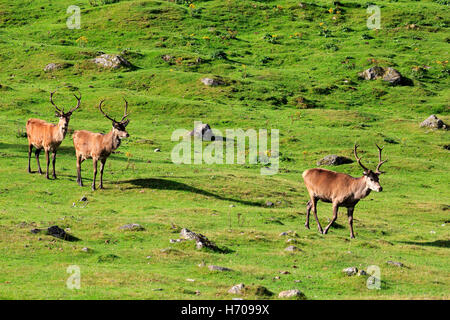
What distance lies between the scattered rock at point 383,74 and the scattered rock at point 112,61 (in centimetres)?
2581

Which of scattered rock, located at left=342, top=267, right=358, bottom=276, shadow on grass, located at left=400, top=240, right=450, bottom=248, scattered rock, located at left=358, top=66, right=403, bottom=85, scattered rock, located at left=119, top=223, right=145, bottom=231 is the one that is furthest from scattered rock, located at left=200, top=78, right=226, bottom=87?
scattered rock, located at left=342, top=267, right=358, bottom=276

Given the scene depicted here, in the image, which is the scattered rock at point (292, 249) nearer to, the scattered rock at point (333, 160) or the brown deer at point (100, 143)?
the brown deer at point (100, 143)

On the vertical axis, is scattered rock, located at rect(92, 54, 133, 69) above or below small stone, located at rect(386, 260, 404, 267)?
above

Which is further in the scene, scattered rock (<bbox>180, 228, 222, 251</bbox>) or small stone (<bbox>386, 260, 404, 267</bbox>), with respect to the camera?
scattered rock (<bbox>180, 228, 222, 251</bbox>)

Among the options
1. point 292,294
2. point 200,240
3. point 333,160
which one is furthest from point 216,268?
point 333,160

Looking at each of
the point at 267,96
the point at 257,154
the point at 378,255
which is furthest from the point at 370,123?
the point at 378,255

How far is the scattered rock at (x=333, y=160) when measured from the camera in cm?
4144

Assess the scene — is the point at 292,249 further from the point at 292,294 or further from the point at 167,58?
the point at 167,58

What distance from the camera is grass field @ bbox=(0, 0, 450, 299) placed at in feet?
58.6

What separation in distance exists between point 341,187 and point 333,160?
17.7m

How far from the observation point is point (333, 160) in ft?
136

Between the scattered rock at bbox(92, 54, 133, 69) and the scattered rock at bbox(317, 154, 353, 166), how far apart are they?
1190 inches

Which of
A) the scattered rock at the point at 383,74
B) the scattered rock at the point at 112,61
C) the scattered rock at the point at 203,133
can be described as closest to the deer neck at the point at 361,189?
the scattered rock at the point at 203,133

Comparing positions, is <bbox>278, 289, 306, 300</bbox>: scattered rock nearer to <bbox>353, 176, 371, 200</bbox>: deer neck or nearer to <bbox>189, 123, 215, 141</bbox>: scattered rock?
<bbox>353, 176, 371, 200</bbox>: deer neck
